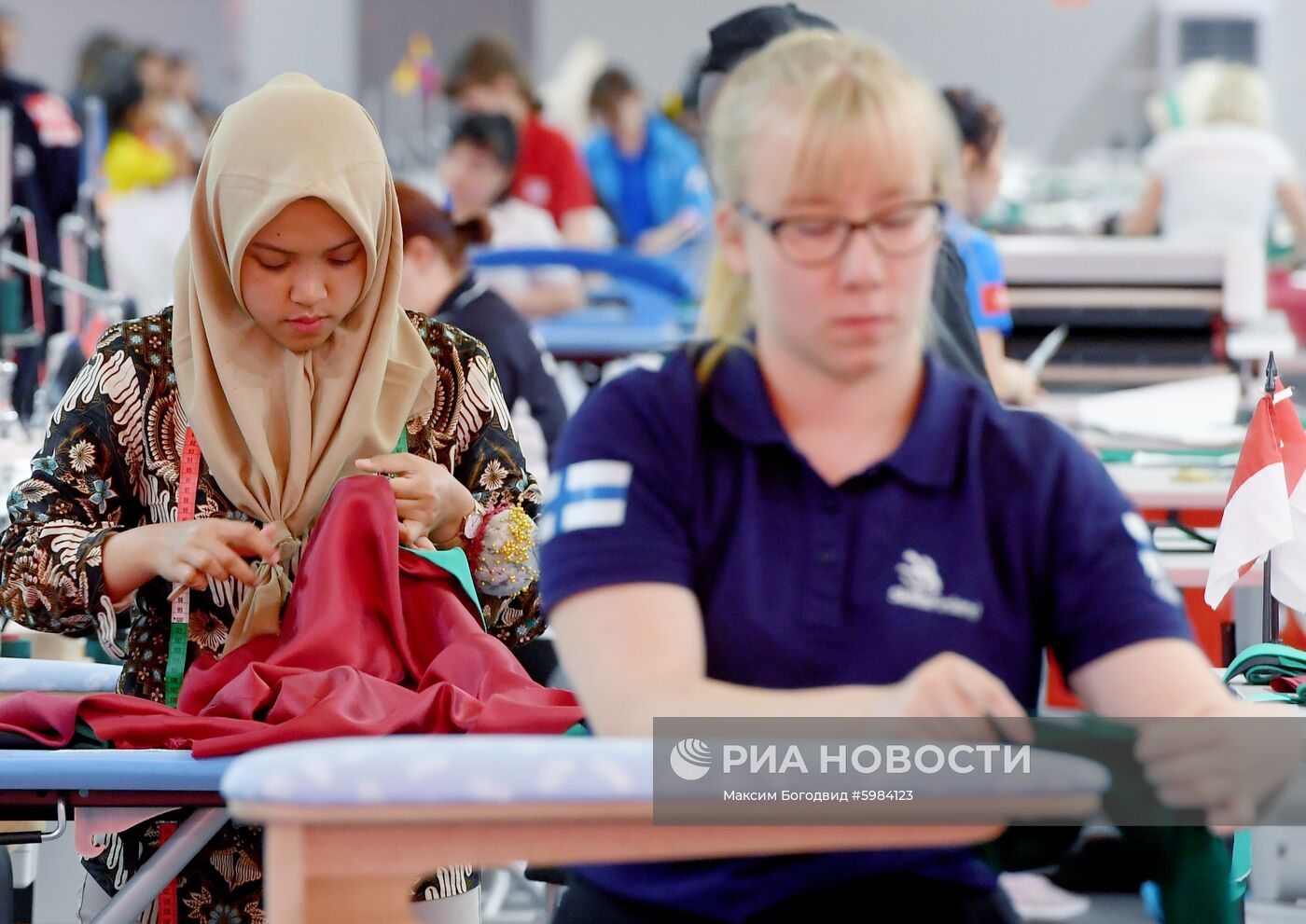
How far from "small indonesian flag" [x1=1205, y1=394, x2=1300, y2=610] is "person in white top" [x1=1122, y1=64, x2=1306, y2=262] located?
4.76m

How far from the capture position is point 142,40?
51.9 ft

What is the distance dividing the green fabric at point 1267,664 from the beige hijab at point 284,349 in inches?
35.8

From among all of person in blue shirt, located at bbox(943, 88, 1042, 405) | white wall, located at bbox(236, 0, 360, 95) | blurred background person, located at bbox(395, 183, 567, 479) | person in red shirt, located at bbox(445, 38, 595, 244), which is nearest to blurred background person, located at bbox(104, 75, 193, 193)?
person in red shirt, located at bbox(445, 38, 595, 244)

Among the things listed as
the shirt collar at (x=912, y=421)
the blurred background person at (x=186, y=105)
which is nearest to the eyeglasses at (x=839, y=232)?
the shirt collar at (x=912, y=421)

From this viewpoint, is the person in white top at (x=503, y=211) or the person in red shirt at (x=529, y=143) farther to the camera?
the person in red shirt at (x=529, y=143)

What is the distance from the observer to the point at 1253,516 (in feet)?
6.36

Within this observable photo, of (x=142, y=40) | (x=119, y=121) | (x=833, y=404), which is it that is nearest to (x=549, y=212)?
(x=119, y=121)

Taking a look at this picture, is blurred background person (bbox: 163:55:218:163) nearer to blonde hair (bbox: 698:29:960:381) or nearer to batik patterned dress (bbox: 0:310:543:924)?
batik patterned dress (bbox: 0:310:543:924)

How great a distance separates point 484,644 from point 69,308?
386 cm

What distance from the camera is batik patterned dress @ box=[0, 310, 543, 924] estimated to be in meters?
1.84

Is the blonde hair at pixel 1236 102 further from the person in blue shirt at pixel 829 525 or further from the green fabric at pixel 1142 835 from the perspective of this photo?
the green fabric at pixel 1142 835

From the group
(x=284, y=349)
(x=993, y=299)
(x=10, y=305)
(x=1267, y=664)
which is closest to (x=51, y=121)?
(x=10, y=305)

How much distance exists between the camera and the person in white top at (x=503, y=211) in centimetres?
564

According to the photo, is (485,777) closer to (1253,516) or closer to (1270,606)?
(1253,516)
